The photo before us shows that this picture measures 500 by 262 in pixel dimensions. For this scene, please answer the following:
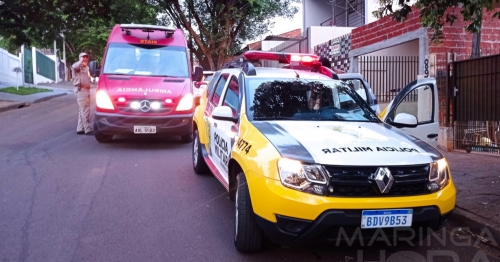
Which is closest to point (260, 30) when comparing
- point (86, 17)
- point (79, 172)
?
point (86, 17)

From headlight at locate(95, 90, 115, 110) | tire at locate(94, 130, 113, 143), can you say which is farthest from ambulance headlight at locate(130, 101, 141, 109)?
tire at locate(94, 130, 113, 143)

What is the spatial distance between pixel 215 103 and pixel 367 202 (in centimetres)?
316

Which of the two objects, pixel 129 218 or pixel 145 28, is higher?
→ pixel 145 28

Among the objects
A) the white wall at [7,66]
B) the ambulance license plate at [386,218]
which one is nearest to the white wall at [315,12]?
the white wall at [7,66]

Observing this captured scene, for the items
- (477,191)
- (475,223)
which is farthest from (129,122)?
(475,223)

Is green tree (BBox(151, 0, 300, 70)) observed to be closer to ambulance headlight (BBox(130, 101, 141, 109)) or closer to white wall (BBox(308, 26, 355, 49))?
white wall (BBox(308, 26, 355, 49))

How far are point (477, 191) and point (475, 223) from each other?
1302 millimetres

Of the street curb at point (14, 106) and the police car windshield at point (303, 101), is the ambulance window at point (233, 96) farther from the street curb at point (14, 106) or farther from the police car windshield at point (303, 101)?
the street curb at point (14, 106)

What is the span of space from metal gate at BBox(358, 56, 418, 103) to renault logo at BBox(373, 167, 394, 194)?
10836 millimetres

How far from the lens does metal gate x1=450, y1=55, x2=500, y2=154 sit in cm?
853

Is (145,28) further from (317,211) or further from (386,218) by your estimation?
(386,218)

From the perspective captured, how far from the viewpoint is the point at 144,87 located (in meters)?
9.40

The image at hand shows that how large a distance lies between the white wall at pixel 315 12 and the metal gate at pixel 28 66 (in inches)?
737

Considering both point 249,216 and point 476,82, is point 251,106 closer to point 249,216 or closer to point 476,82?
point 249,216
